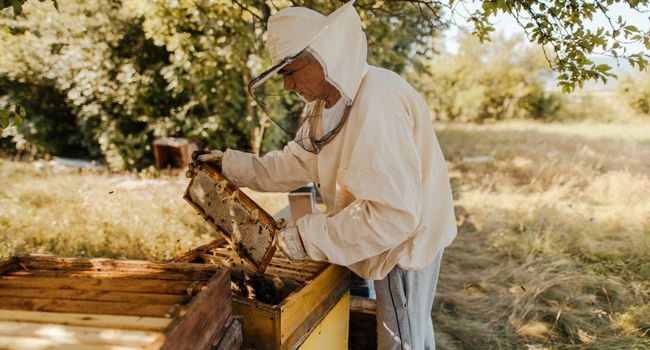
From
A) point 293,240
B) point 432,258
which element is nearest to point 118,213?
point 293,240

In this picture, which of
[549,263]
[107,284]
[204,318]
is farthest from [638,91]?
[107,284]

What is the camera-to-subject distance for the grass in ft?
10.8

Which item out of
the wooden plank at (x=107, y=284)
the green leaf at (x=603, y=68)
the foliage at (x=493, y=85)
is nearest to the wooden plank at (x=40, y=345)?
the wooden plank at (x=107, y=284)

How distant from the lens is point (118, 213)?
14.8 feet

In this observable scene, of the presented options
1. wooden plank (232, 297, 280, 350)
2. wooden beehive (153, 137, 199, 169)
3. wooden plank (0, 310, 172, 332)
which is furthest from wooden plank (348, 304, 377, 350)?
wooden beehive (153, 137, 199, 169)

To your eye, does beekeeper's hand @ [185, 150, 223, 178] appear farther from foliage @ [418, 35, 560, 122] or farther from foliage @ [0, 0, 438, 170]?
foliage @ [418, 35, 560, 122]

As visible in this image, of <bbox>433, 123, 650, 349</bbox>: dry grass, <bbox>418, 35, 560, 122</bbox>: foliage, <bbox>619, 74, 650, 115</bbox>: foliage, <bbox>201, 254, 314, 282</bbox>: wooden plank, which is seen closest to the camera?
<bbox>201, 254, 314, 282</bbox>: wooden plank

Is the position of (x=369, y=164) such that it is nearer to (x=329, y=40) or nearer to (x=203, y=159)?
(x=329, y=40)

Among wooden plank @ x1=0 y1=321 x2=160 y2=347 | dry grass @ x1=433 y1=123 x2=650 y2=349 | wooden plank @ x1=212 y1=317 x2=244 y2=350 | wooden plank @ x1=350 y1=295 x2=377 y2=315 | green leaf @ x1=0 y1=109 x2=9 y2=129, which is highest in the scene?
green leaf @ x1=0 y1=109 x2=9 y2=129

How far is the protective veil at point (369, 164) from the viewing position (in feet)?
5.22

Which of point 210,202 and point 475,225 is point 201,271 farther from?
point 475,225

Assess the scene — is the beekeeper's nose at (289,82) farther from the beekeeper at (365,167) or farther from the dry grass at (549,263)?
the dry grass at (549,263)

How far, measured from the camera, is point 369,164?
159cm

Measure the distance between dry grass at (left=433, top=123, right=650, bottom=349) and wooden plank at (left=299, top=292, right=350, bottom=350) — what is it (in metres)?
1.39
